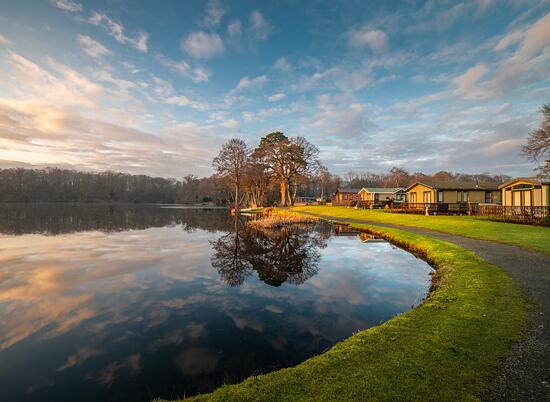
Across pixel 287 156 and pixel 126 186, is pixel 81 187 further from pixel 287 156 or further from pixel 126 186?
pixel 287 156

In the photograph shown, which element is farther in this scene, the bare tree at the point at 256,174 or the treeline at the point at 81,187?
the treeline at the point at 81,187

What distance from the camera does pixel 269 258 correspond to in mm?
→ 13422

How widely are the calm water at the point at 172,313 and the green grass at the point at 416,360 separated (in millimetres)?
1041

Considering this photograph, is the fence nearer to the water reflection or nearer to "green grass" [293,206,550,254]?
"green grass" [293,206,550,254]

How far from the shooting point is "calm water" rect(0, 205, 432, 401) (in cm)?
454

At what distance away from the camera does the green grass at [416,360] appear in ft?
10.8

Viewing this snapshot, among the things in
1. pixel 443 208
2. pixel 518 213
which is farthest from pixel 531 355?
pixel 443 208

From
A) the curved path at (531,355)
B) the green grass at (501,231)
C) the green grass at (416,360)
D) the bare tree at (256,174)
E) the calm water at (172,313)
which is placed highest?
the bare tree at (256,174)

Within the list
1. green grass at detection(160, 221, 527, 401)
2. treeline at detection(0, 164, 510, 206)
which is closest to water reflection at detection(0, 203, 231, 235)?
green grass at detection(160, 221, 527, 401)

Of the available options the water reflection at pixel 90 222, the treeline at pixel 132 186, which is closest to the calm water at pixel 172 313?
the water reflection at pixel 90 222

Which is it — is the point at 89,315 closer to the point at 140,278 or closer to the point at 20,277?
the point at 140,278

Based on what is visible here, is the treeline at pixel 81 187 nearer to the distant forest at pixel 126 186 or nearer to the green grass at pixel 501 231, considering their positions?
the distant forest at pixel 126 186

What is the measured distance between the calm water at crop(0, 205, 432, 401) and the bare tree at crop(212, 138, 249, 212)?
115 ft

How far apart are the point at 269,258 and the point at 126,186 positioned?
125 metres
